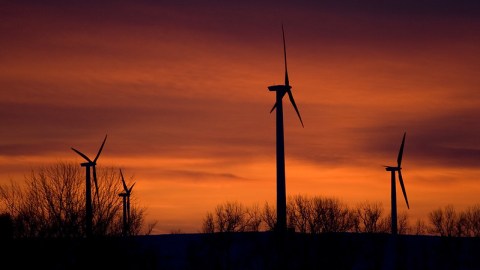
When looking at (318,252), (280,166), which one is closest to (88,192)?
(280,166)

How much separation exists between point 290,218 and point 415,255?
901 inches

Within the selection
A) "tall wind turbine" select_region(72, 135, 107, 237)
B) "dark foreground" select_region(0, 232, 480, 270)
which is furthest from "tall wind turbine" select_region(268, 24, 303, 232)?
"dark foreground" select_region(0, 232, 480, 270)

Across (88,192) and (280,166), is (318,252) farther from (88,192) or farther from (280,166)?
(280,166)

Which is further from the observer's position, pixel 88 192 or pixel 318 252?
pixel 318 252

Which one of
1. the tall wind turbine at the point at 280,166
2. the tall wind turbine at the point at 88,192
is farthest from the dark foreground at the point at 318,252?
the tall wind turbine at the point at 280,166

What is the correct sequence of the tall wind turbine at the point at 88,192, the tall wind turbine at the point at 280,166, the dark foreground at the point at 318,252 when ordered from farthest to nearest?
the dark foreground at the point at 318,252, the tall wind turbine at the point at 88,192, the tall wind turbine at the point at 280,166

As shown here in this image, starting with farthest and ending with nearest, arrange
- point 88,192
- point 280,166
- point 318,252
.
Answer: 1. point 318,252
2. point 88,192
3. point 280,166

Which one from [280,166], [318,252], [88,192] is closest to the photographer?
[280,166]

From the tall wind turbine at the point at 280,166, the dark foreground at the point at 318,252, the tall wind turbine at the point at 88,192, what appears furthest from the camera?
the dark foreground at the point at 318,252

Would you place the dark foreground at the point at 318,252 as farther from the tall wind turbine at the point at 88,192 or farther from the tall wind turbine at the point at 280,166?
the tall wind turbine at the point at 280,166

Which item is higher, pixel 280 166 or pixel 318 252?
pixel 280 166

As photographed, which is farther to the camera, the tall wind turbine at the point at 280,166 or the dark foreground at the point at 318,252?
the dark foreground at the point at 318,252

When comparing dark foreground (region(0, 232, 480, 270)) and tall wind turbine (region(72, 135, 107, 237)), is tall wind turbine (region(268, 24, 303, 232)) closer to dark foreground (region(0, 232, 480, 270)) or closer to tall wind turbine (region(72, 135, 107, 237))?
tall wind turbine (region(72, 135, 107, 237))

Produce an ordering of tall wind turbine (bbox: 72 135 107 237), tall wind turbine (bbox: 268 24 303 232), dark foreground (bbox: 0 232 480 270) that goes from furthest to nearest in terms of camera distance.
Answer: dark foreground (bbox: 0 232 480 270) → tall wind turbine (bbox: 72 135 107 237) → tall wind turbine (bbox: 268 24 303 232)
